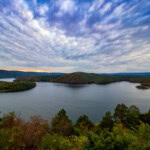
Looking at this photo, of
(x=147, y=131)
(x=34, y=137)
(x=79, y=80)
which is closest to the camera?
(x=147, y=131)

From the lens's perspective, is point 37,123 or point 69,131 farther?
point 69,131

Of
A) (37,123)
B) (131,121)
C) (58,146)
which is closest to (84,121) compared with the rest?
(37,123)

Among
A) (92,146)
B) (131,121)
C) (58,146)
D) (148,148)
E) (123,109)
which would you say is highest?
(148,148)

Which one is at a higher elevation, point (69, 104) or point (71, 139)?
point (71, 139)

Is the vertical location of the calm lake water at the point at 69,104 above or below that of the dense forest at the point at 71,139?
below

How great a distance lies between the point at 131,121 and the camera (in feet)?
66.8

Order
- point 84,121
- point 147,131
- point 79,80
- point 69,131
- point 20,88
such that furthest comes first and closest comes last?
1. point 79,80
2. point 20,88
3. point 84,121
4. point 69,131
5. point 147,131

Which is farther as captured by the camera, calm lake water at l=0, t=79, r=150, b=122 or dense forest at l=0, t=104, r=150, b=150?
calm lake water at l=0, t=79, r=150, b=122

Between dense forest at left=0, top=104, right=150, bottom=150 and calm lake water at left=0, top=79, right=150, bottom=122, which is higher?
dense forest at left=0, top=104, right=150, bottom=150

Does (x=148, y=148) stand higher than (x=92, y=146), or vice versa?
(x=148, y=148)

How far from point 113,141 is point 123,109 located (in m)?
18.6

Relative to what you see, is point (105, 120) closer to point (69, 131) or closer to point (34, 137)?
point (69, 131)

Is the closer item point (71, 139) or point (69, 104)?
point (71, 139)

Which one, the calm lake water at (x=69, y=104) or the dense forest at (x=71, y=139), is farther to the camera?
the calm lake water at (x=69, y=104)
